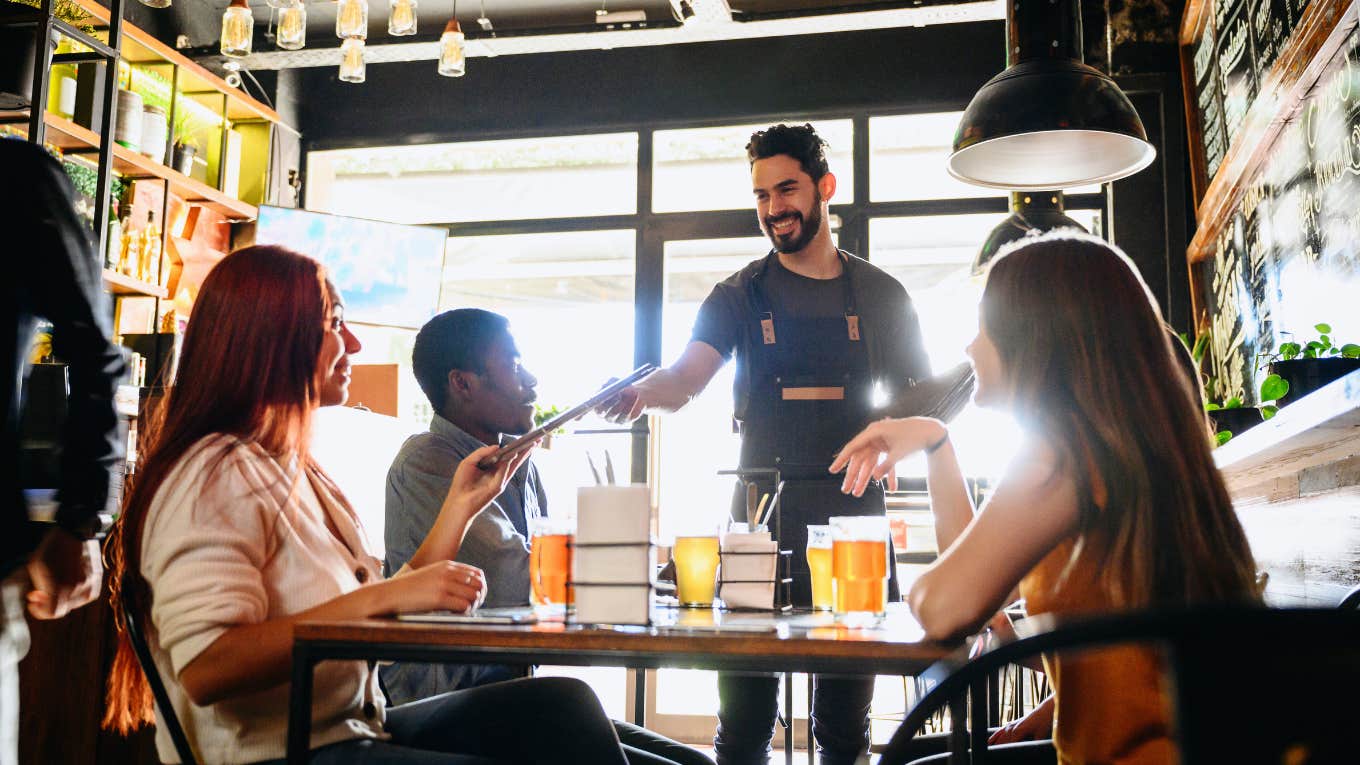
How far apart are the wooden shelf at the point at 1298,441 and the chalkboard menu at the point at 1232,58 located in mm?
1126

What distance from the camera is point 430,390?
234cm

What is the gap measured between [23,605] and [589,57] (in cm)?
509

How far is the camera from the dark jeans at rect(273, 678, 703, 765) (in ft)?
4.45

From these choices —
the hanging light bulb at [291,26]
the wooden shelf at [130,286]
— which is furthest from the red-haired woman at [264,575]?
the wooden shelf at [130,286]

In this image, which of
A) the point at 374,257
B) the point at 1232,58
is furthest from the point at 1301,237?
the point at 374,257

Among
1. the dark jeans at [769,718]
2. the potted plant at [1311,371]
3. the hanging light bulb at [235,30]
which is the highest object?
the hanging light bulb at [235,30]

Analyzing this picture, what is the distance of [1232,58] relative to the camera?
3617 millimetres

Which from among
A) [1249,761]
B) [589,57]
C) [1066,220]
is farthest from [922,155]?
[1249,761]

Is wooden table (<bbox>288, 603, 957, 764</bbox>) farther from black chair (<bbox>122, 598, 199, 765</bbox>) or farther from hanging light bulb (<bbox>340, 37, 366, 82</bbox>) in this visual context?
hanging light bulb (<bbox>340, 37, 366, 82</bbox>)

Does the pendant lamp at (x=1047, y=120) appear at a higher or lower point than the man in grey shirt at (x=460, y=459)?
higher

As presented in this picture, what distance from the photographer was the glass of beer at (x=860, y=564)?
4.92 ft

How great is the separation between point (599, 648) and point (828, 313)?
1633mm

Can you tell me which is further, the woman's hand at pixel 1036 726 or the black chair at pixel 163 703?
the woman's hand at pixel 1036 726

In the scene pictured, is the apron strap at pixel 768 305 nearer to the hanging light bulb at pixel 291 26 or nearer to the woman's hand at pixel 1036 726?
the woman's hand at pixel 1036 726
